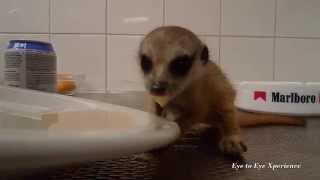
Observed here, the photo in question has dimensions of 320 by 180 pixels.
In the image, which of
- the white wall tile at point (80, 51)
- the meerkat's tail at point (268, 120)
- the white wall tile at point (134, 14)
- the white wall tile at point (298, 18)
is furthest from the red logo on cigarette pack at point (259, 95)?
the white wall tile at point (80, 51)

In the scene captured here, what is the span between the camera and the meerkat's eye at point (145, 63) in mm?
674

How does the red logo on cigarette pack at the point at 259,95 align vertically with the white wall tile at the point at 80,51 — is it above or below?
below

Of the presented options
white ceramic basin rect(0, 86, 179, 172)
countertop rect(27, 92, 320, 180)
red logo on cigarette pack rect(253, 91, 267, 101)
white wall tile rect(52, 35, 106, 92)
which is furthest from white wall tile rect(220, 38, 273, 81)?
white ceramic basin rect(0, 86, 179, 172)

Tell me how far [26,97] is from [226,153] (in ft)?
1.14

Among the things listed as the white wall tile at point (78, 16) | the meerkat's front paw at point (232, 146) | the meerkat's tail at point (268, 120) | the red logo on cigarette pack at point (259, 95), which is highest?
the white wall tile at point (78, 16)

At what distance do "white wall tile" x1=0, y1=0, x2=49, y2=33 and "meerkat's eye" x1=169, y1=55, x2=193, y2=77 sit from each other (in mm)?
834

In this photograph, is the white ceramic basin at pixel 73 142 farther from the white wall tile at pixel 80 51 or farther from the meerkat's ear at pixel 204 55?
the white wall tile at pixel 80 51

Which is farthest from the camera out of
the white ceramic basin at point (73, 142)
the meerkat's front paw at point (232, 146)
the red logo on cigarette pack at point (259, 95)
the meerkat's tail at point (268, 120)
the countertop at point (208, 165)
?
the red logo on cigarette pack at point (259, 95)

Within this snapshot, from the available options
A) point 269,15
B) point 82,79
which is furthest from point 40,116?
point 269,15

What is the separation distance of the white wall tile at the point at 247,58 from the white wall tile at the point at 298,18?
0.07m

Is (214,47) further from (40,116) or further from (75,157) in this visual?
(75,157)

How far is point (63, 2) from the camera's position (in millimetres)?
1362

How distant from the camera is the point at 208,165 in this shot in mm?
500

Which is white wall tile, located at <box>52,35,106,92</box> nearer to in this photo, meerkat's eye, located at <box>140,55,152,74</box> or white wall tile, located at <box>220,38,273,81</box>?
white wall tile, located at <box>220,38,273,81</box>
